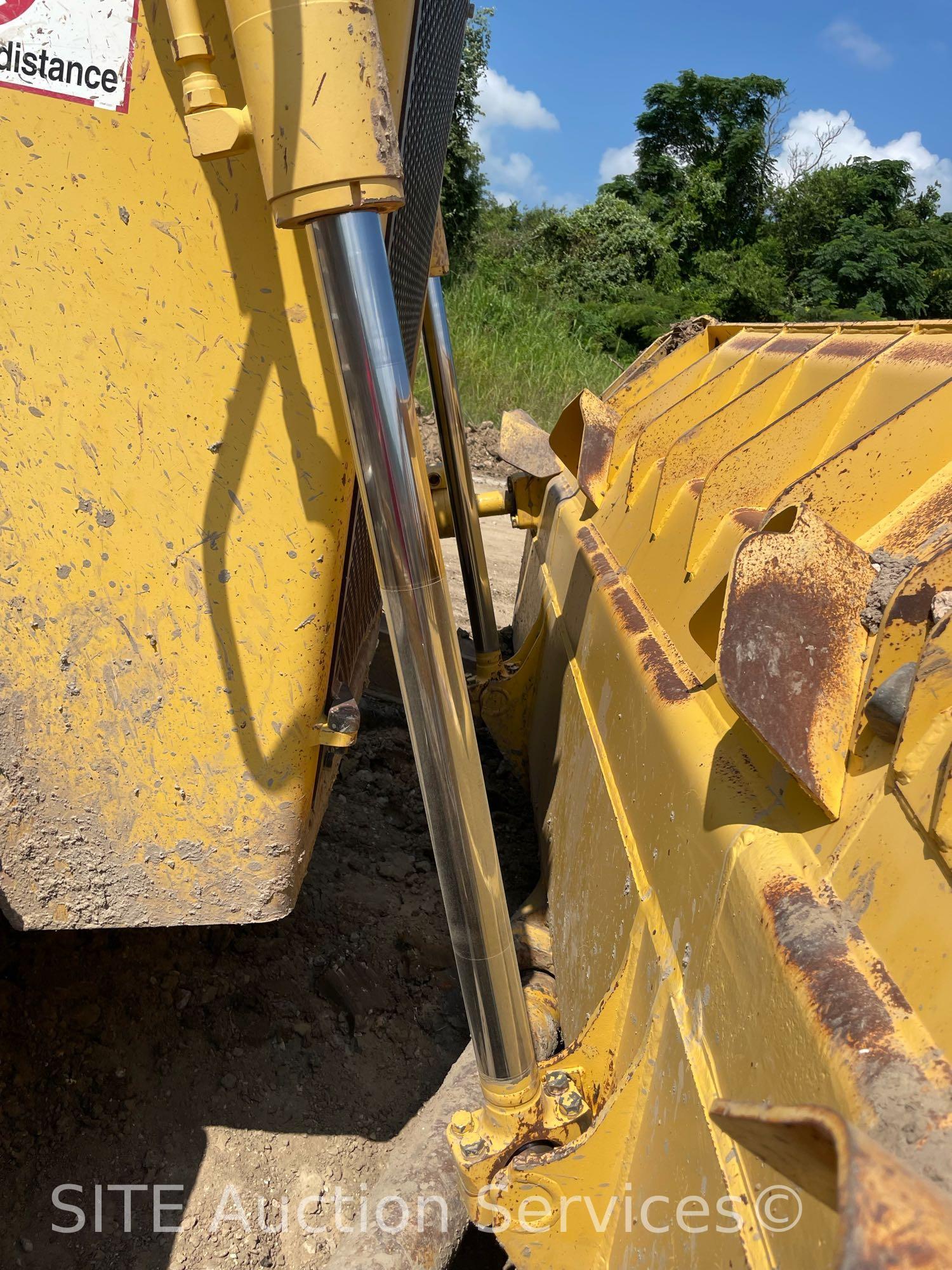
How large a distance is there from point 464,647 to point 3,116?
3.41 meters

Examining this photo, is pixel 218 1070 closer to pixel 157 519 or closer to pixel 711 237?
pixel 157 519

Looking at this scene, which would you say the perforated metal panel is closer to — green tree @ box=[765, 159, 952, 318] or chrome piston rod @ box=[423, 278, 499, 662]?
chrome piston rod @ box=[423, 278, 499, 662]

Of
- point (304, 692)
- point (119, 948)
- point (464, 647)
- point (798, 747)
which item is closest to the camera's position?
point (798, 747)

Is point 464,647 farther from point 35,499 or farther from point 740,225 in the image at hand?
point 740,225

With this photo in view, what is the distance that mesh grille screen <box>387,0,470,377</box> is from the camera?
4.59ft

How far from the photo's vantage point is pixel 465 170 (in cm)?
2094

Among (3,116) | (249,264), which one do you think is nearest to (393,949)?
(249,264)

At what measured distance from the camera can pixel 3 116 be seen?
123 centimetres

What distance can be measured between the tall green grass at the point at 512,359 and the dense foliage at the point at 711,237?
125 inches

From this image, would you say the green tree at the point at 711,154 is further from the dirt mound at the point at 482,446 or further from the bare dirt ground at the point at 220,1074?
the bare dirt ground at the point at 220,1074

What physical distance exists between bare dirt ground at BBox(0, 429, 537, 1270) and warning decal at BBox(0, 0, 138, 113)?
1744mm
